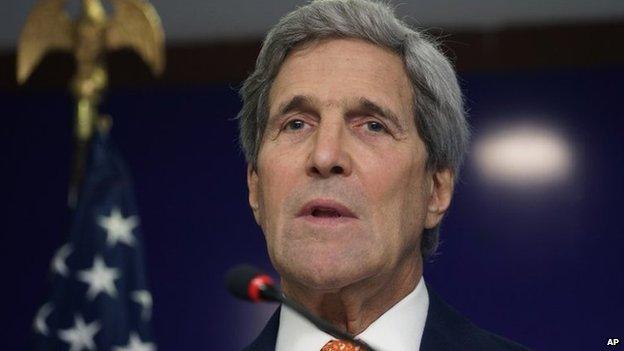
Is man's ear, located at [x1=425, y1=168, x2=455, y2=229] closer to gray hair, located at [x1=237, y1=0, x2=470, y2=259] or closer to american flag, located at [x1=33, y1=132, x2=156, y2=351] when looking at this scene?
gray hair, located at [x1=237, y1=0, x2=470, y2=259]

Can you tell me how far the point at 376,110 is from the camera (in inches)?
64.3

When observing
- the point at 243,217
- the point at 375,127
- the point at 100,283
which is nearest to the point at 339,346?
the point at 375,127

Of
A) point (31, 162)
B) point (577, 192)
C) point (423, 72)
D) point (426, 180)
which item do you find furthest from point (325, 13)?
point (31, 162)

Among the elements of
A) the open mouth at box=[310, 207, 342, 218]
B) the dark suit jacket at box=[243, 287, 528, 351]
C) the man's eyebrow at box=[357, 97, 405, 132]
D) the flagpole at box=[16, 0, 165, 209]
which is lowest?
the flagpole at box=[16, 0, 165, 209]

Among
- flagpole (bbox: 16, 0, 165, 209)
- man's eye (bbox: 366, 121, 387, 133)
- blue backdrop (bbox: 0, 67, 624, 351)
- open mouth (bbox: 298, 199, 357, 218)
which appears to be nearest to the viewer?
open mouth (bbox: 298, 199, 357, 218)

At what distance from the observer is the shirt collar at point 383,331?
162 cm

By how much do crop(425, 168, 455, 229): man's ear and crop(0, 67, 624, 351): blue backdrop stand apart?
0.67m

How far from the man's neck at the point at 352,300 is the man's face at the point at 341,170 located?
0.06 ft

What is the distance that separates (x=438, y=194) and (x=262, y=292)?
0.53 m

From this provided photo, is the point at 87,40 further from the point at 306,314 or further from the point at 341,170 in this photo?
the point at 306,314

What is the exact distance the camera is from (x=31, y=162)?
9.77 ft

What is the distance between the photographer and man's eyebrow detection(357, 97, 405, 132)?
1624mm

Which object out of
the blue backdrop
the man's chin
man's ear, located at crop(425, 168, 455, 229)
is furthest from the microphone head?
the blue backdrop

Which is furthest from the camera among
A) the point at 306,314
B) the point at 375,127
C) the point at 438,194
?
the point at 438,194
